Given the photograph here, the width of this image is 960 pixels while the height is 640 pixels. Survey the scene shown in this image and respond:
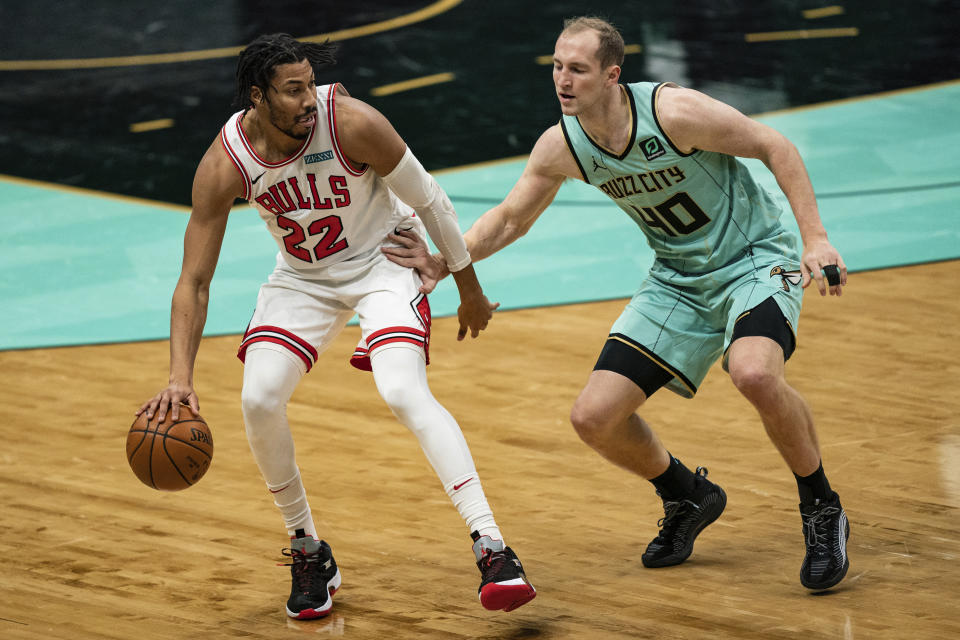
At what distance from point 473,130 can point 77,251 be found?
3584 millimetres

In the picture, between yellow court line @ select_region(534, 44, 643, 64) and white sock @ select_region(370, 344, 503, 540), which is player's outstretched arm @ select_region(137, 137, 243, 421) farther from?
yellow court line @ select_region(534, 44, 643, 64)

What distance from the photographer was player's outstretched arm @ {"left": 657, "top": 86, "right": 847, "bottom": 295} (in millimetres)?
4285

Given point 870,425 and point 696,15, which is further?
point 696,15

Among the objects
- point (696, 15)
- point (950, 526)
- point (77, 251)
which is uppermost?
point (696, 15)

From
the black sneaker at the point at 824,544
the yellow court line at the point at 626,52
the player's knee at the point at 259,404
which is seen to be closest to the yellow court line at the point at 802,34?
the yellow court line at the point at 626,52

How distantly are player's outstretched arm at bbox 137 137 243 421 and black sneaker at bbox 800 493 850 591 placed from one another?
78.8 inches

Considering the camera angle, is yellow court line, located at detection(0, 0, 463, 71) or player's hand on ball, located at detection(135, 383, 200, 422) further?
yellow court line, located at detection(0, 0, 463, 71)

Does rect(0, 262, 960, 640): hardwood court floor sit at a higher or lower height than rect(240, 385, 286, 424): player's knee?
lower

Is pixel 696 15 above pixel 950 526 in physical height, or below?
above

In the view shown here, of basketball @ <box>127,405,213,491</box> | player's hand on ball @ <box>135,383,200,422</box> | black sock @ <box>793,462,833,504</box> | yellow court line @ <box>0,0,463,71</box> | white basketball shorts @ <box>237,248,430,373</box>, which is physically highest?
yellow court line @ <box>0,0,463,71</box>

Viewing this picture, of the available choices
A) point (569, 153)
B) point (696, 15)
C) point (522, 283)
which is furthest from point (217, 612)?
point (696, 15)

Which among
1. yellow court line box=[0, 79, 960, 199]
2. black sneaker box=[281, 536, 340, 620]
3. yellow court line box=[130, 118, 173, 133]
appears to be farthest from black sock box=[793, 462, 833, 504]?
yellow court line box=[130, 118, 173, 133]

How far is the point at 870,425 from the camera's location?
577cm

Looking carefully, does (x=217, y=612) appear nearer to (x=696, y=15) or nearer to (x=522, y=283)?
(x=522, y=283)
